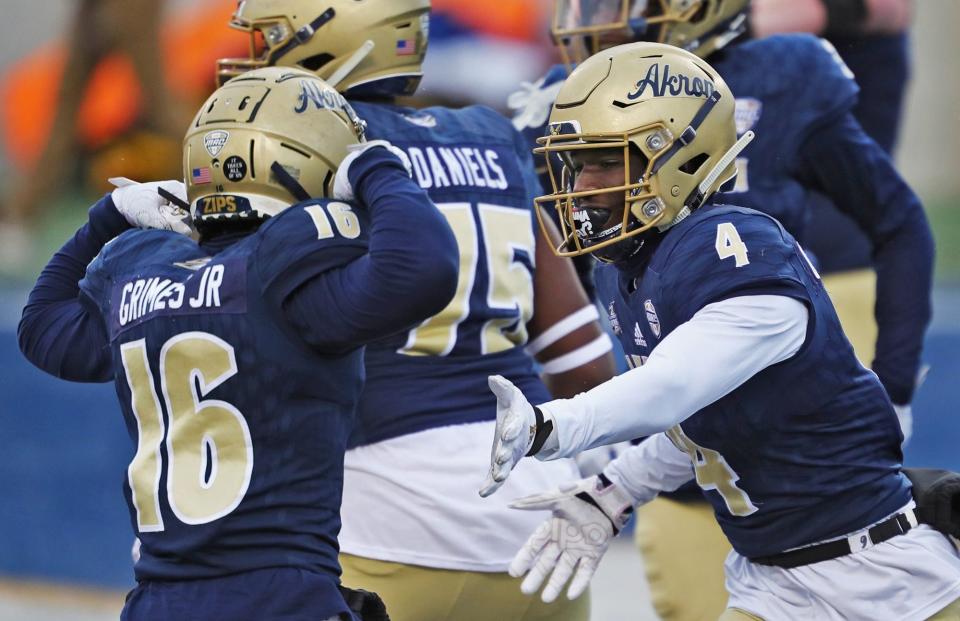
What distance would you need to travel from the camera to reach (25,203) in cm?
957

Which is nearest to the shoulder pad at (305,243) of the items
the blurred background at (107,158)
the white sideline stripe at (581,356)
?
the white sideline stripe at (581,356)

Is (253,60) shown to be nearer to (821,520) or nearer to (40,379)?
(821,520)

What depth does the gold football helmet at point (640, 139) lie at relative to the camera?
285 cm

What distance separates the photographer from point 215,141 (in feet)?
9.49

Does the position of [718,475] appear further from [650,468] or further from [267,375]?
[267,375]

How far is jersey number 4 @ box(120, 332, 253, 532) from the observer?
2668 mm

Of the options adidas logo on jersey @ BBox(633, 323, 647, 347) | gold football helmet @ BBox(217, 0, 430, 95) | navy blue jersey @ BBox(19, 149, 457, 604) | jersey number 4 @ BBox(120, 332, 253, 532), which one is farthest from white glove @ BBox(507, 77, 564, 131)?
jersey number 4 @ BBox(120, 332, 253, 532)

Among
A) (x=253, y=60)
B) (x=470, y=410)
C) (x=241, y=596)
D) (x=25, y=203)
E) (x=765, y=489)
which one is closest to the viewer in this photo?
(x=241, y=596)

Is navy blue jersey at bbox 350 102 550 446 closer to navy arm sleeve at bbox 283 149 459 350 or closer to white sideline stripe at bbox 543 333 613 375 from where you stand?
white sideline stripe at bbox 543 333 613 375

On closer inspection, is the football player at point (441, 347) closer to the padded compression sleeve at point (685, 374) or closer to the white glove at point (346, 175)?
the white glove at point (346, 175)

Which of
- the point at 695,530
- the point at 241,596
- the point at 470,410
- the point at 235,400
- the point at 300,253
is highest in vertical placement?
the point at 300,253

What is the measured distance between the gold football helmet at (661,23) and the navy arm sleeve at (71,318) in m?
1.44

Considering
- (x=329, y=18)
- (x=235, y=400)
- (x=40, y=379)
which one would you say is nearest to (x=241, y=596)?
(x=235, y=400)

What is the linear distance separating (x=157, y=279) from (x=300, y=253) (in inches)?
12.1
